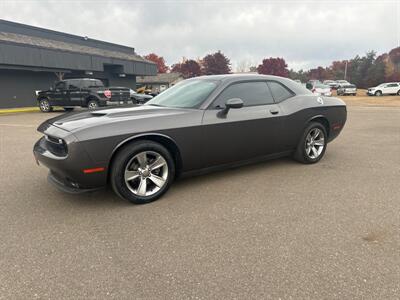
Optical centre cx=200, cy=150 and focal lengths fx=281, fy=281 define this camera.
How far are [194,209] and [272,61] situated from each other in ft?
277

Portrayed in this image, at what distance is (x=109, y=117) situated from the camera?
331 centimetres

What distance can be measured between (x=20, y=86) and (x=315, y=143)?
69.9 ft

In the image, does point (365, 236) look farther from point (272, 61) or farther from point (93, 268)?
point (272, 61)

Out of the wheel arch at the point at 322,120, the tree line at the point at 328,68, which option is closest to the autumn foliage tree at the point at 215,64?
the tree line at the point at 328,68

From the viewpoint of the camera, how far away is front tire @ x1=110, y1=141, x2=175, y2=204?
315 cm

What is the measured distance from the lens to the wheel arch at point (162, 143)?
3.15m

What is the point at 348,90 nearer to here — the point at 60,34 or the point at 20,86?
the point at 60,34

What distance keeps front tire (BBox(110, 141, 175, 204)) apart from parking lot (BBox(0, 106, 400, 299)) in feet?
0.52

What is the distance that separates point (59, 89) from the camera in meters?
15.4

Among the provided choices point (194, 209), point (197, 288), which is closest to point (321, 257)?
point (197, 288)

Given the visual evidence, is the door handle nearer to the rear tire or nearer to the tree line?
the rear tire

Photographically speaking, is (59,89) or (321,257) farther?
(59,89)

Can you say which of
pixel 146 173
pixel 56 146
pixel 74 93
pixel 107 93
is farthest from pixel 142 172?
pixel 74 93

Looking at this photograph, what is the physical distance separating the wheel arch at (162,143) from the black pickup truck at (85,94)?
12.3 m
